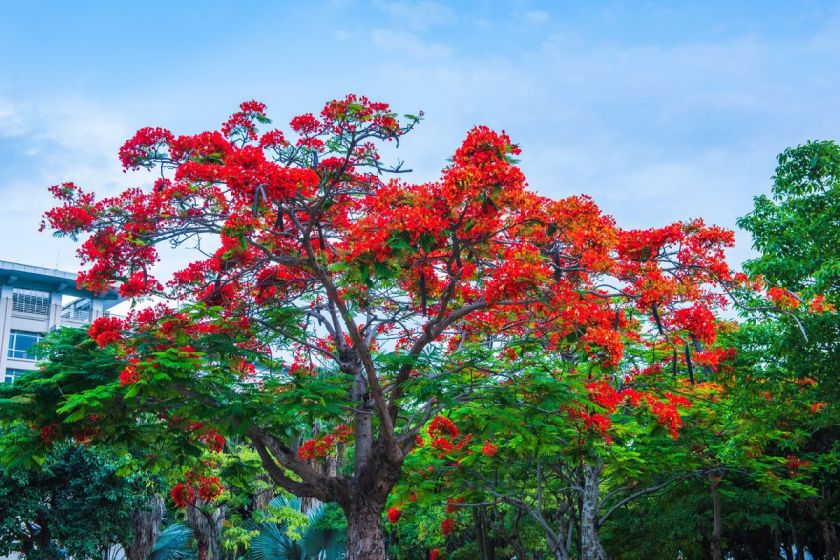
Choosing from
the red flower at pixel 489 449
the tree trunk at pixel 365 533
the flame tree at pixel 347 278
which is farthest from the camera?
the red flower at pixel 489 449

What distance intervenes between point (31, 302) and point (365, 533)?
34.8 metres

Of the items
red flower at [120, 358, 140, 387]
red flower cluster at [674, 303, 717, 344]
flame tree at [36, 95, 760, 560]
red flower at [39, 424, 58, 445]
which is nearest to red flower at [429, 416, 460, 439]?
flame tree at [36, 95, 760, 560]

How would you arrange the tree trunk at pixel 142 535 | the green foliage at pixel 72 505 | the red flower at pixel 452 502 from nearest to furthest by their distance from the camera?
the red flower at pixel 452 502
the green foliage at pixel 72 505
the tree trunk at pixel 142 535

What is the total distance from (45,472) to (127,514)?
8.77 ft

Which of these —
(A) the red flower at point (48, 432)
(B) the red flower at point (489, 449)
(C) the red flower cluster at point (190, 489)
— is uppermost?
(A) the red flower at point (48, 432)

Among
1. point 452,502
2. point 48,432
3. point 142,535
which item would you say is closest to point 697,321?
point 452,502

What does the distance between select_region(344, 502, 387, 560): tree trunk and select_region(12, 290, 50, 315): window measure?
34.2 meters

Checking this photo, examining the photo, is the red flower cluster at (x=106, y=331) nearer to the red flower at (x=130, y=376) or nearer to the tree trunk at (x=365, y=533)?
the red flower at (x=130, y=376)

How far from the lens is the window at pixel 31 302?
40531 mm

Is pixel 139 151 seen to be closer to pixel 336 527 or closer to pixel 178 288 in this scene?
pixel 178 288

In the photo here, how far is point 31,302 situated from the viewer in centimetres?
4100

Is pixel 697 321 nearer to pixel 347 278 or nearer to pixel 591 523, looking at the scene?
pixel 347 278

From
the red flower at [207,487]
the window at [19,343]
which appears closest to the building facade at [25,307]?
the window at [19,343]

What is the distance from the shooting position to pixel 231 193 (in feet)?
32.2
